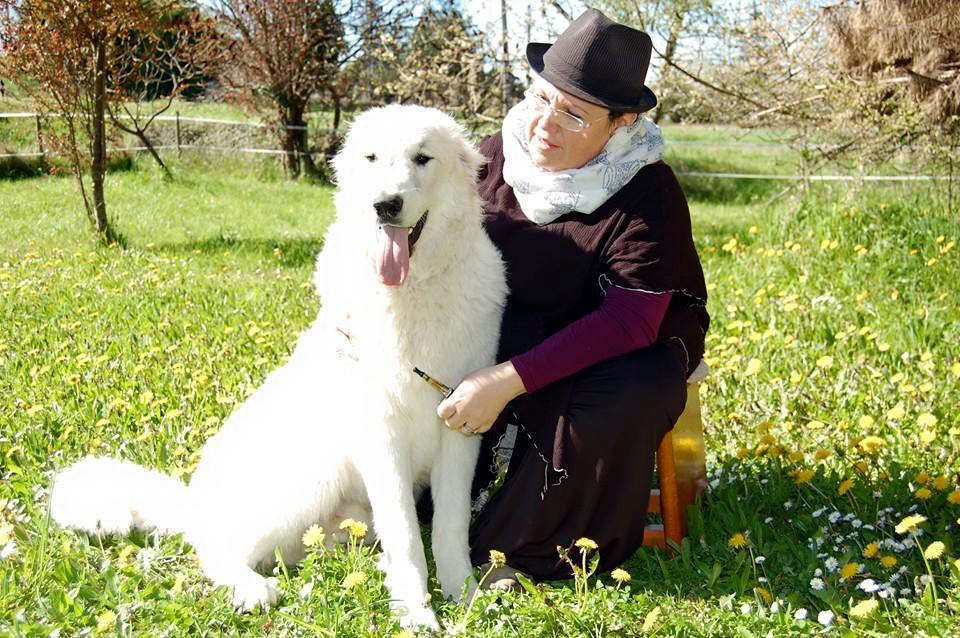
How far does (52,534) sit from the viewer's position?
112 inches

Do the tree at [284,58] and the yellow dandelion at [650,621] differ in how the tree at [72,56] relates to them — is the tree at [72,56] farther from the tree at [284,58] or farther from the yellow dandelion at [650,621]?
the yellow dandelion at [650,621]

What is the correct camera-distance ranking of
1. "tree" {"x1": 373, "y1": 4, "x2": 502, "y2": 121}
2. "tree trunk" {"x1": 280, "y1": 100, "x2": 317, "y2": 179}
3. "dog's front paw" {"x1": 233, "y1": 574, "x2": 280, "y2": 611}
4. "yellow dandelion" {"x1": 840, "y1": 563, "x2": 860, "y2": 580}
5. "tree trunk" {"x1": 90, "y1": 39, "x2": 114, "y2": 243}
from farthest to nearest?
"tree trunk" {"x1": 280, "y1": 100, "x2": 317, "y2": 179} → "tree" {"x1": 373, "y1": 4, "x2": 502, "y2": 121} → "tree trunk" {"x1": 90, "y1": 39, "x2": 114, "y2": 243} → "dog's front paw" {"x1": 233, "y1": 574, "x2": 280, "y2": 611} → "yellow dandelion" {"x1": 840, "y1": 563, "x2": 860, "y2": 580}

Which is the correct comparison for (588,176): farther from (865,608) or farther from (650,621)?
(865,608)

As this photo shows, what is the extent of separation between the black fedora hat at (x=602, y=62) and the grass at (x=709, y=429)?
135 centimetres

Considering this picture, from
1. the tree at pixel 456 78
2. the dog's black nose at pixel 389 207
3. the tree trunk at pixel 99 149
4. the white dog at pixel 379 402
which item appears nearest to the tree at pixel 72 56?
the tree trunk at pixel 99 149

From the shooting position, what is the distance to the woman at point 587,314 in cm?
259

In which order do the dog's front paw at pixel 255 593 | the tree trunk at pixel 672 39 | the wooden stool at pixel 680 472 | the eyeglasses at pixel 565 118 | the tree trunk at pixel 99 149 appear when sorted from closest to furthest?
the dog's front paw at pixel 255 593 → the eyeglasses at pixel 565 118 → the wooden stool at pixel 680 472 → the tree trunk at pixel 99 149 → the tree trunk at pixel 672 39

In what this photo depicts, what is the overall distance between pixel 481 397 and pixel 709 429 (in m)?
1.58

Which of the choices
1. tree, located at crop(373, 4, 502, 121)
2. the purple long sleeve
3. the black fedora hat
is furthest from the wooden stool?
tree, located at crop(373, 4, 502, 121)

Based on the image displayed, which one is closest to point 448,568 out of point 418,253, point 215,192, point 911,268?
point 418,253

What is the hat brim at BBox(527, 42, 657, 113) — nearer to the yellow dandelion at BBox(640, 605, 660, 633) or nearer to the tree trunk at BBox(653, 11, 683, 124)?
the yellow dandelion at BBox(640, 605, 660, 633)

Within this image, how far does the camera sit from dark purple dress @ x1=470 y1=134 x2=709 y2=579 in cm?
260

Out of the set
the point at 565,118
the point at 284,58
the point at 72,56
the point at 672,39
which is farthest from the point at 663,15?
the point at 284,58

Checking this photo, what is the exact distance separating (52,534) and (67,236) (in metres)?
6.36
